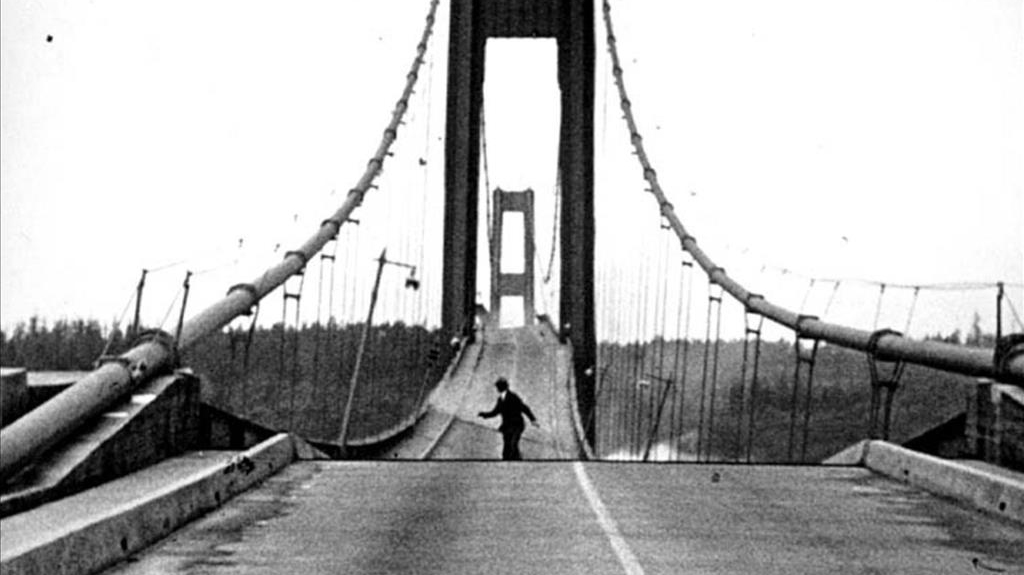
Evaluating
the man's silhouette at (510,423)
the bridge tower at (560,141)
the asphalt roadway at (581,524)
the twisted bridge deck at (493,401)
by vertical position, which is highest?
the bridge tower at (560,141)

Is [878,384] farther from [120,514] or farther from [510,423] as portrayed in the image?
[120,514]

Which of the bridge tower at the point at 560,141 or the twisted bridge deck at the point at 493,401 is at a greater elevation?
the bridge tower at the point at 560,141

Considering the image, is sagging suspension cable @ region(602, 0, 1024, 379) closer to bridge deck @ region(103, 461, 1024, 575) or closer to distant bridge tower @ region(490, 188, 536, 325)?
bridge deck @ region(103, 461, 1024, 575)

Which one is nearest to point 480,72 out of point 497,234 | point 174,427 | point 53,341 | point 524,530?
point 497,234

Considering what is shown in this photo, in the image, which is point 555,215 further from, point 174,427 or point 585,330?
point 174,427

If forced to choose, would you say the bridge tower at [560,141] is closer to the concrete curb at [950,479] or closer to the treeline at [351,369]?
the treeline at [351,369]

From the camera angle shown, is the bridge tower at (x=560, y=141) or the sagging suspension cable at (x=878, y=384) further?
the bridge tower at (x=560, y=141)

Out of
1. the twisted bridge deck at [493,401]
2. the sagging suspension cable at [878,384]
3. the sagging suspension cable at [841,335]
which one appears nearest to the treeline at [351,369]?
the twisted bridge deck at [493,401]
